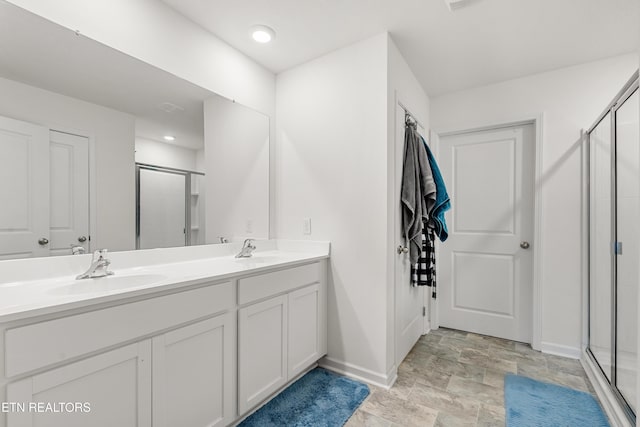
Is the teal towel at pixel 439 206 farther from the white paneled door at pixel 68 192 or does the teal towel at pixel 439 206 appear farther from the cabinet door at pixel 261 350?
the white paneled door at pixel 68 192

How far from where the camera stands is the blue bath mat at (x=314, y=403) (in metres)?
1.62

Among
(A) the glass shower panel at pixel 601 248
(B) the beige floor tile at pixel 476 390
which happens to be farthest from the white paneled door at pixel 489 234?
(B) the beige floor tile at pixel 476 390

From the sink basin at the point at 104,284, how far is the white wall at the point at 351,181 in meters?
1.14

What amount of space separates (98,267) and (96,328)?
1.56ft

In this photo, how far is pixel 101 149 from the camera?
1544 millimetres

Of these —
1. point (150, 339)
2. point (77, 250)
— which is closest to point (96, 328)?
point (150, 339)

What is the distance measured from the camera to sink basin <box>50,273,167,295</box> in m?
1.23

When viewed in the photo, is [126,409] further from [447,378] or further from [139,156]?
[447,378]

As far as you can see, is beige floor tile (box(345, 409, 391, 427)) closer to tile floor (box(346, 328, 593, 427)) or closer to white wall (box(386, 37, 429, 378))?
tile floor (box(346, 328, 593, 427))

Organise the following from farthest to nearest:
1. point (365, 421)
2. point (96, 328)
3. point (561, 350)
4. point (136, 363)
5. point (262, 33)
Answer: point (561, 350) < point (262, 33) < point (365, 421) < point (136, 363) < point (96, 328)

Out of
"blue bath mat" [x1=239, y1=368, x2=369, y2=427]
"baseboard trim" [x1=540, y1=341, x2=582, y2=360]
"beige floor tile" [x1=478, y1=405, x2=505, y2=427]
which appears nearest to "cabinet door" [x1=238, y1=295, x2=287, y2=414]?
"blue bath mat" [x1=239, y1=368, x2=369, y2=427]

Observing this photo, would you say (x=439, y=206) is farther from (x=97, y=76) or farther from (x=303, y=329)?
(x=97, y=76)

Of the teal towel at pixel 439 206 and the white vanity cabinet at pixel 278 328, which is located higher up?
the teal towel at pixel 439 206

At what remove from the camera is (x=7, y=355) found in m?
0.84
